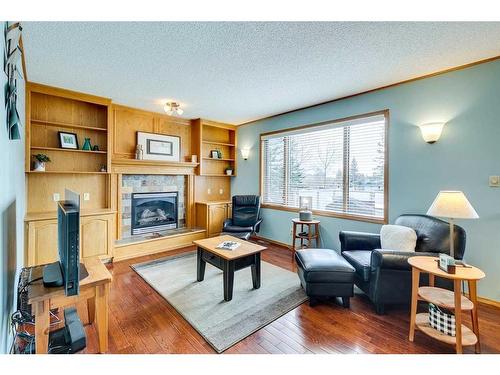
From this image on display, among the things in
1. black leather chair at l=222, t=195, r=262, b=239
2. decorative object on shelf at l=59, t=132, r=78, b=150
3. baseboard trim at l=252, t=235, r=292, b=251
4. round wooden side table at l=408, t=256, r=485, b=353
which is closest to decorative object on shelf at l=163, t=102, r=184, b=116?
decorative object on shelf at l=59, t=132, r=78, b=150

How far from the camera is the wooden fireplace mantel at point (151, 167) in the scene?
385cm

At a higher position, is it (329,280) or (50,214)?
(50,214)

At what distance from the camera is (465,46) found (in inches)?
84.0

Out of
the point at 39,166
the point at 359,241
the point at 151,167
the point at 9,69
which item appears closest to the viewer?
the point at 9,69

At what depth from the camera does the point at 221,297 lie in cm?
251

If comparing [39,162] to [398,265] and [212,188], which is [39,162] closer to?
[212,188]

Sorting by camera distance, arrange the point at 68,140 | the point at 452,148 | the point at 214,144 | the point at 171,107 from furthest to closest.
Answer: the point at 214,144 < the point at 171,107 < the point at 68,140 < the point at 452,148

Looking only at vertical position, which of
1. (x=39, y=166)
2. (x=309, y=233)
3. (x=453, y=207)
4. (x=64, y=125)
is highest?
(x=64, y=125)

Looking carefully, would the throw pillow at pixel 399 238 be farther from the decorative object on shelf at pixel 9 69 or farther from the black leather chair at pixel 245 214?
the decorative object on shelf at pixel 9 69

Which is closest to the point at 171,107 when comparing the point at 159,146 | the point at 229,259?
the point at 159,146

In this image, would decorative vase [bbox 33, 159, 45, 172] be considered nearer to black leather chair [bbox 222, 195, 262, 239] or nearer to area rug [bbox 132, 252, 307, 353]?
area rug [bbox 132, 252, 307, 353]

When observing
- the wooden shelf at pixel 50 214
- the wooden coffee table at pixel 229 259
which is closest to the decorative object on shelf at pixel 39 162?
the wooden shelf at pixel 50 214

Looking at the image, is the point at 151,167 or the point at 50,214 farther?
the point at 151,167

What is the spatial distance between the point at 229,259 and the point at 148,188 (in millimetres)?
2635
